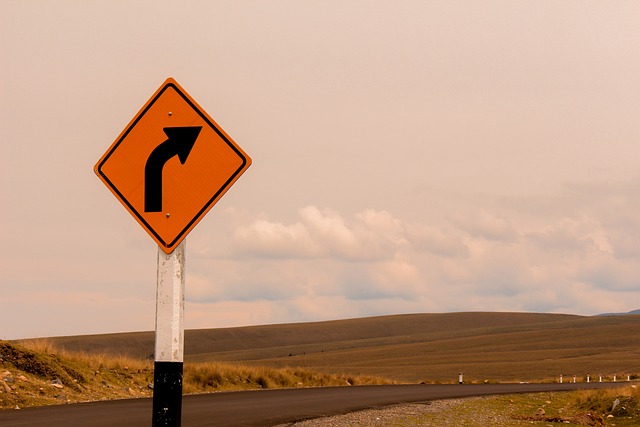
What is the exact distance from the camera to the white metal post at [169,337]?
16.5ft

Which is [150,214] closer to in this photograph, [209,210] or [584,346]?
[209,210]

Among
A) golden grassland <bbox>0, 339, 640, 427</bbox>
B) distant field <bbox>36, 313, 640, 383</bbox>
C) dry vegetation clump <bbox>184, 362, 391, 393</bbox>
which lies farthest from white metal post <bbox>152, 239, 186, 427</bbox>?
distant field <bbox>36, 313, 640, 383</bbox>

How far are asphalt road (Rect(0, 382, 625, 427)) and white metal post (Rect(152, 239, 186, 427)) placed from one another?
11620 millimetres

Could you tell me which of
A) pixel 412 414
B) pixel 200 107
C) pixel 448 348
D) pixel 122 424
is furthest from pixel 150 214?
pixel 448 348

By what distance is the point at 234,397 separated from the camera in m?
25.5

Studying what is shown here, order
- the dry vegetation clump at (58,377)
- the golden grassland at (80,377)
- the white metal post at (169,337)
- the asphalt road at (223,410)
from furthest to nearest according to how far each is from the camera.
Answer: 1. the golden grassland at (80,377)
2. the dry vegetation clump at (58,377)
3. the asphalt road at (223,410)
4. the white metal post at (169,337)

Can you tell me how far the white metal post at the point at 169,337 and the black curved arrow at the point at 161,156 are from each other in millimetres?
305

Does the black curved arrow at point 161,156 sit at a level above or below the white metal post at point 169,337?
above

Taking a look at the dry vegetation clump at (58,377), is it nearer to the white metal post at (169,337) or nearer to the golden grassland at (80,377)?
the golden grassland at (80,377)

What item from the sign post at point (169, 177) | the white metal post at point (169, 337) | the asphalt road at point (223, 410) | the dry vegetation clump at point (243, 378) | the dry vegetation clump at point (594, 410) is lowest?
the dry vegetation clump at point (594, 410)

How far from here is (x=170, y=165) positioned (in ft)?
17.2

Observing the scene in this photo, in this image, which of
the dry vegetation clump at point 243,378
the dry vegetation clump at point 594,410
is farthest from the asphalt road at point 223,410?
the dry vegetation clump at point 594,410

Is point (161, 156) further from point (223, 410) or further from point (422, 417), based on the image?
point (422, 417)

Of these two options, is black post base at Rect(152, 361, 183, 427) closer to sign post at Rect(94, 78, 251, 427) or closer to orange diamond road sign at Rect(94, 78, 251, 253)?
sign post at Rect(94, 78, 251, 427)
